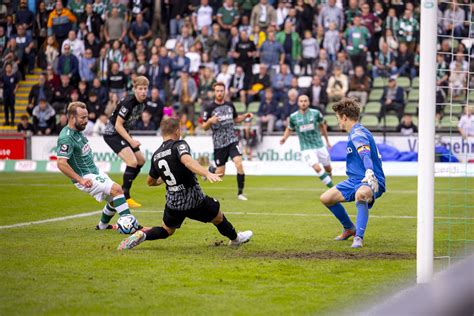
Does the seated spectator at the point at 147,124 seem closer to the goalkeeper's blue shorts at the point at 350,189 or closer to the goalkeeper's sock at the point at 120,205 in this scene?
the goalkeeper's sock at the point at 120,205

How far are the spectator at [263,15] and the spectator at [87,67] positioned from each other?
6057mm

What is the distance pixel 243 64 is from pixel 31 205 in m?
14.4

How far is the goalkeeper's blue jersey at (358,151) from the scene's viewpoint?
844 centimetres

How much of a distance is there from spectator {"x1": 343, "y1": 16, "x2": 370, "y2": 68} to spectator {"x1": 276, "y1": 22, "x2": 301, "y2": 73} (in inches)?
65.4

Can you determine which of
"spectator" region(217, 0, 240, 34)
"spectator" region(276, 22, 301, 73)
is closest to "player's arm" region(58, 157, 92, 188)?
"spectator" region(276, 22, 301, 73)

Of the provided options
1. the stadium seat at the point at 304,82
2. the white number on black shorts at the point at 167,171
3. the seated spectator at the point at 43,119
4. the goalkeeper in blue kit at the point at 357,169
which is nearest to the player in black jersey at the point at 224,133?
the goalkeeper in blue kit at the point at 357,169

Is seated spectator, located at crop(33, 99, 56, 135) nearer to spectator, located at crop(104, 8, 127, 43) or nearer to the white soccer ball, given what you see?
spectator, located at crop(104, 8, 127, 43)

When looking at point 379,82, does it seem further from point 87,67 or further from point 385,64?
point 87,67

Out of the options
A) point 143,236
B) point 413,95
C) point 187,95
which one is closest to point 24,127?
point 187,95

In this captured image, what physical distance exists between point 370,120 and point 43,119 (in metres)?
11.4

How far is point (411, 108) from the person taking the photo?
25719 mm

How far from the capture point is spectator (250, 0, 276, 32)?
27.9 meters

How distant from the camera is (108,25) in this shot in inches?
1148

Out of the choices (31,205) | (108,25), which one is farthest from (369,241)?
(108,25)
